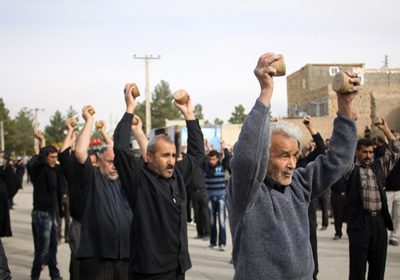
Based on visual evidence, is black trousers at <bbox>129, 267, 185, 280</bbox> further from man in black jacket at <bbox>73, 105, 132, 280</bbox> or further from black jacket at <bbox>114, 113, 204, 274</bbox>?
man in black jacket at <bbox>73, 105, 132, 280</bbox>

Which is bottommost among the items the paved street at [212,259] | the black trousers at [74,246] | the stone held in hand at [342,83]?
the paved street at [212,259]

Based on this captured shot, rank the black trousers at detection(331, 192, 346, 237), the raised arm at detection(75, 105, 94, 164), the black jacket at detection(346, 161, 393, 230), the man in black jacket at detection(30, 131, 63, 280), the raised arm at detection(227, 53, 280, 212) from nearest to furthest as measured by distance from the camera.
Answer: the raised arm at detection(227, 53, 280, 212)
the raised arm at detection(75, 105, 94, 164)
the black jacket at detection(346, 161, 393, 230)
the man in black jacket at detection(30, 131, 63, 280)
the black trousers at detection(331, 192, 346, 237)

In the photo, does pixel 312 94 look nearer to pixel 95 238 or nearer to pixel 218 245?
pixel 218 245

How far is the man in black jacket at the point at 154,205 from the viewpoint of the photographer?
11.6 feet

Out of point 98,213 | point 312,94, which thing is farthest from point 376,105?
point 98,213

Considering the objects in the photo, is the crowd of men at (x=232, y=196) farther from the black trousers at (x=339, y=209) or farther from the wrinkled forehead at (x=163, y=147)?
the black trousers at (x=339, y=209)

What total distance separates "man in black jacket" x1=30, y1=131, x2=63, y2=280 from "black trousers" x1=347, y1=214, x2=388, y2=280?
4992 millimetres

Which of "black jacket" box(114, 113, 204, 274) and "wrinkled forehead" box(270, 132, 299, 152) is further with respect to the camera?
"black jacket" box(114, 113, 204, 274)

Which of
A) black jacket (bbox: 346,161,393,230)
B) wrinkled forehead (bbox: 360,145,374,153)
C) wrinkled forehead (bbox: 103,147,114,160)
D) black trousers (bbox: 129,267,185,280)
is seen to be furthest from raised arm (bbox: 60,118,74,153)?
wrinkled forehead (bbox: 360,145,374,153)

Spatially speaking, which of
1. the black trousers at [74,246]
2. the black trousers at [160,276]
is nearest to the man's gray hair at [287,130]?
the black trousers at [160,276]

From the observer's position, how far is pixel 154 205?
3803 mm

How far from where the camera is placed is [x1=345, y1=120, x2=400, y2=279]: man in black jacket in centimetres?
491

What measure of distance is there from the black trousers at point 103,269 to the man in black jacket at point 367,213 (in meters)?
2.95

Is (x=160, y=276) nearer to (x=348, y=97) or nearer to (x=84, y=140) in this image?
(x=84, y=140)
